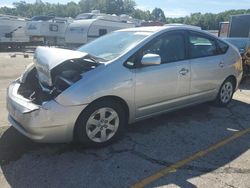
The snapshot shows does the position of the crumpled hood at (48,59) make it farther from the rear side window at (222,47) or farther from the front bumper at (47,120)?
the rear side window at (222,47)

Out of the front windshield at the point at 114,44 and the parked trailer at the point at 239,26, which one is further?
the parked trailer at the point at 239,26

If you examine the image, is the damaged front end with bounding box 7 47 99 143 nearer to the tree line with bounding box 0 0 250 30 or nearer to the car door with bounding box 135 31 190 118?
the car door with bounding box 135 31 190 118

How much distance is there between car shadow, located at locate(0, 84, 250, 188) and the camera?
12.0 ft

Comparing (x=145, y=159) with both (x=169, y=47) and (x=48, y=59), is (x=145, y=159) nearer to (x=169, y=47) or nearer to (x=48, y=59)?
(x=48, y=59)

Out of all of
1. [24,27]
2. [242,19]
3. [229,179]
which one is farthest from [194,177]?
[24,27]

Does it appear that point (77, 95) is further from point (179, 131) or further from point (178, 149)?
point (179, 131)

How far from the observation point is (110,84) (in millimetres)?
A: 4324

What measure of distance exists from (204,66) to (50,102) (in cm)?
298

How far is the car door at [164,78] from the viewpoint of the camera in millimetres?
4750

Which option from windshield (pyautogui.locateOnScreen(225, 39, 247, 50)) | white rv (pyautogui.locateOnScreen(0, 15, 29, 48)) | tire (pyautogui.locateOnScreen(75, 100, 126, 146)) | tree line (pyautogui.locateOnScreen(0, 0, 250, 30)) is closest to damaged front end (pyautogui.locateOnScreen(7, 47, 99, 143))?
tire (pyautogui.locateOnScreen(75, 100, 126, 146))

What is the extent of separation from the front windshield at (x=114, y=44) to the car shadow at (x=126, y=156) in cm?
127

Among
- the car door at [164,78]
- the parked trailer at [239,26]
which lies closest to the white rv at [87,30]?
the parked trailer at [239,26]

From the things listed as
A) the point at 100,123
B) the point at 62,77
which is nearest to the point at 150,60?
the point at 100,123

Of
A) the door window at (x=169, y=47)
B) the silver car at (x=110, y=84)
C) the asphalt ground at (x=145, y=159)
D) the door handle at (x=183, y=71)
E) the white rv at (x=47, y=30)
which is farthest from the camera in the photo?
the white rv at (x=47, y=30)
